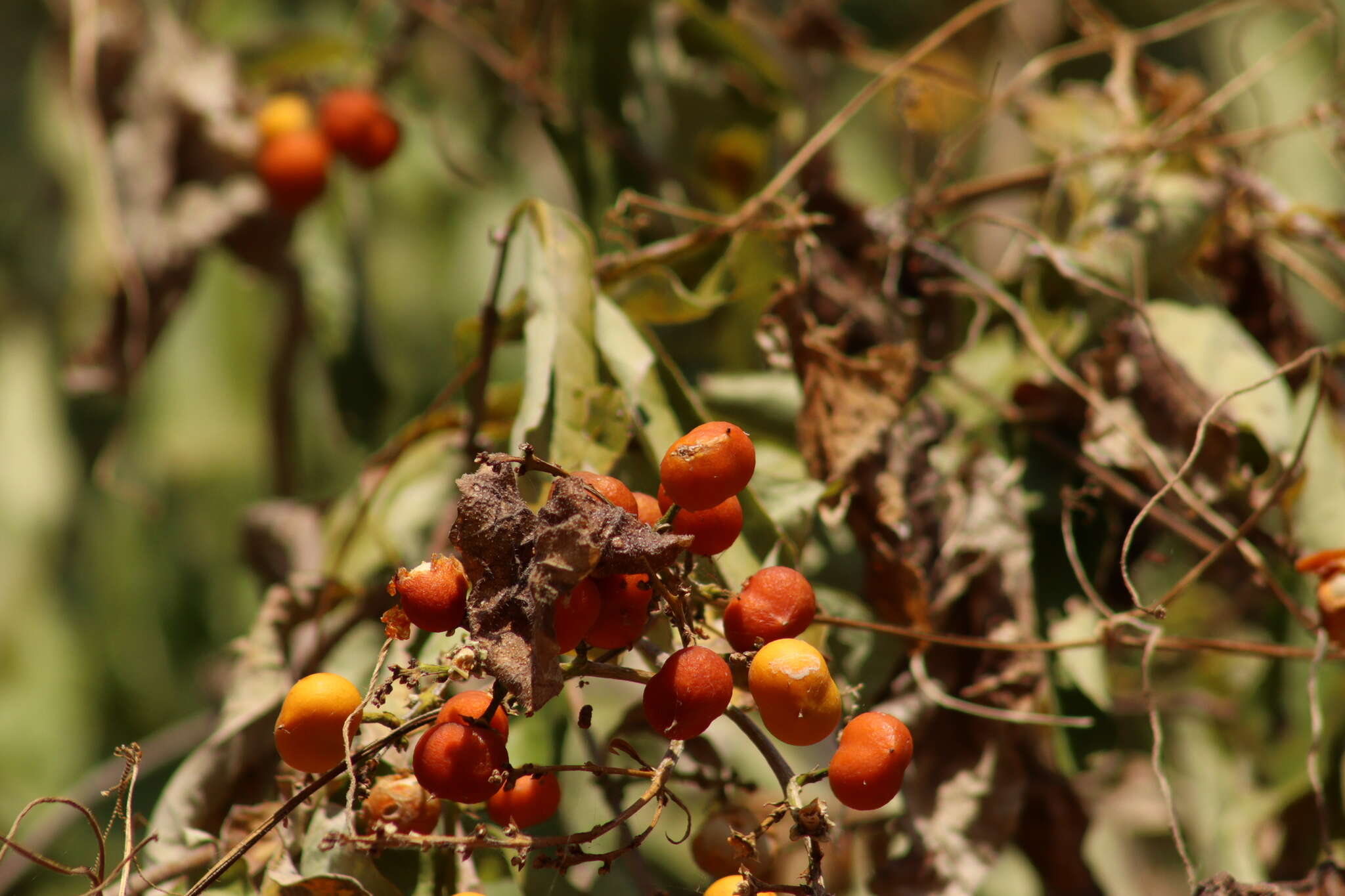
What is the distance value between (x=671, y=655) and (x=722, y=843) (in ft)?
0.58

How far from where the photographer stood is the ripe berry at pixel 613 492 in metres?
0.47

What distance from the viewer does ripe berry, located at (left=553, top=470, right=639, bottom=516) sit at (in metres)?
0.47

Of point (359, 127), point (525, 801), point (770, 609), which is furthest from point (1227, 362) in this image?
point (359, 127)

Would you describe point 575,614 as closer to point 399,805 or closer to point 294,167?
point 399,805

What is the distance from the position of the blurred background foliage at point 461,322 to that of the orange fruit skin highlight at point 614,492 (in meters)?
0.30

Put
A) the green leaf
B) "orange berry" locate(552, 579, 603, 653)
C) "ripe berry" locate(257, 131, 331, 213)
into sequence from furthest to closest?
"ripe berry" locate(257, 131, 331, 213)
the green leaf
"orange berry" locate(552, 579, 603, 653)

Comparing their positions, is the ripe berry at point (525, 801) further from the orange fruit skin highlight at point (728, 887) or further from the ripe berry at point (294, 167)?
the ripe berry at point (294, 167)

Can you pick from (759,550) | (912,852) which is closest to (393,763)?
(759,550)

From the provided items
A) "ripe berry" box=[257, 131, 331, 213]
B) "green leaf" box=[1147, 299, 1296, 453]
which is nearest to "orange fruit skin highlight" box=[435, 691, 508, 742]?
"green leaf" box=[1147, 299, 1296, 453]

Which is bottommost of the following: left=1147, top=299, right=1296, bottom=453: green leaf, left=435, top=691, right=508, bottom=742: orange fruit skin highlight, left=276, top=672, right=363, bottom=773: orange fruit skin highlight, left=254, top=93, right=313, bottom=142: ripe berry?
left=1147, top=299, right=1296, bottom=453: green leaf

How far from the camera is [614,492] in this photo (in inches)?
18.7

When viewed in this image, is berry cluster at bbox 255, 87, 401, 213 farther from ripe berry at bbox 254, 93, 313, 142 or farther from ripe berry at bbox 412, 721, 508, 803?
ripe berry at bbox 412, 721, 508, 803

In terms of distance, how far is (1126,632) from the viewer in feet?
2.43

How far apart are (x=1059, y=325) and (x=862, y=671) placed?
32 cm
